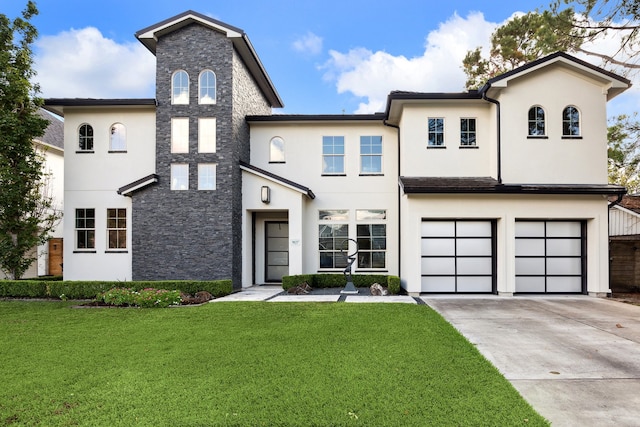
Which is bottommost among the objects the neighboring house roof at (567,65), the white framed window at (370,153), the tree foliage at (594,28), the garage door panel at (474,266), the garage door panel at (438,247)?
the garage door panel at (474,266)

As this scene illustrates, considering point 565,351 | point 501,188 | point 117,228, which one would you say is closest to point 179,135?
point 117,228

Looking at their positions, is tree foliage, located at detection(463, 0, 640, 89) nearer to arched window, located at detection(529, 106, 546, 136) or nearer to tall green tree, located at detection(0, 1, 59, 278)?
arched window, located at detection(529, 106, 546, 136)

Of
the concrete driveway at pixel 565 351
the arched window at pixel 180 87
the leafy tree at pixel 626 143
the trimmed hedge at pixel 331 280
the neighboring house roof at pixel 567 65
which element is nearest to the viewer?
the concrete driveway at pixel 565 351

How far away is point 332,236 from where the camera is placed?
14844 millimetres

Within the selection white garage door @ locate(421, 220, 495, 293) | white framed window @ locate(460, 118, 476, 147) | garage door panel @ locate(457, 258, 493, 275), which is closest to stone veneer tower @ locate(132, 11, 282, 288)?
white garage door @ locate(421, 220, 495, 293)

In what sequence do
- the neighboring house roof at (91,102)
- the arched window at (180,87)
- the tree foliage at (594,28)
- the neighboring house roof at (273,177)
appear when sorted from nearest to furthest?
the tree foliage at (594,28), the arched window at (180,87), the neighboring house roof at (273,177), the neighboring house roof at (91,102)

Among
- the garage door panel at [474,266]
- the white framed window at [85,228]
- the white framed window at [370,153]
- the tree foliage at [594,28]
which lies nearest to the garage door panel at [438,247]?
the garage door panel at [474,266]

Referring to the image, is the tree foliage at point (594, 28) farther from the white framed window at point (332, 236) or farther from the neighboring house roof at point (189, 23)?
the neighboring house roof at point (189, 23)

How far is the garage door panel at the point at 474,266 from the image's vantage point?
40.9 ft

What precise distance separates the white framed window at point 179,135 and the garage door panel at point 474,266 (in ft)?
33.4

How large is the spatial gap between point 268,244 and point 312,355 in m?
10.1

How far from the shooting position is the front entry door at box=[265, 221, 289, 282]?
15.4 metres

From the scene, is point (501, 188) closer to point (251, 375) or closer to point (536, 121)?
point (536, 121)

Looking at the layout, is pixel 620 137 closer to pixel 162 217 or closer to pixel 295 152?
pixel 295 152
